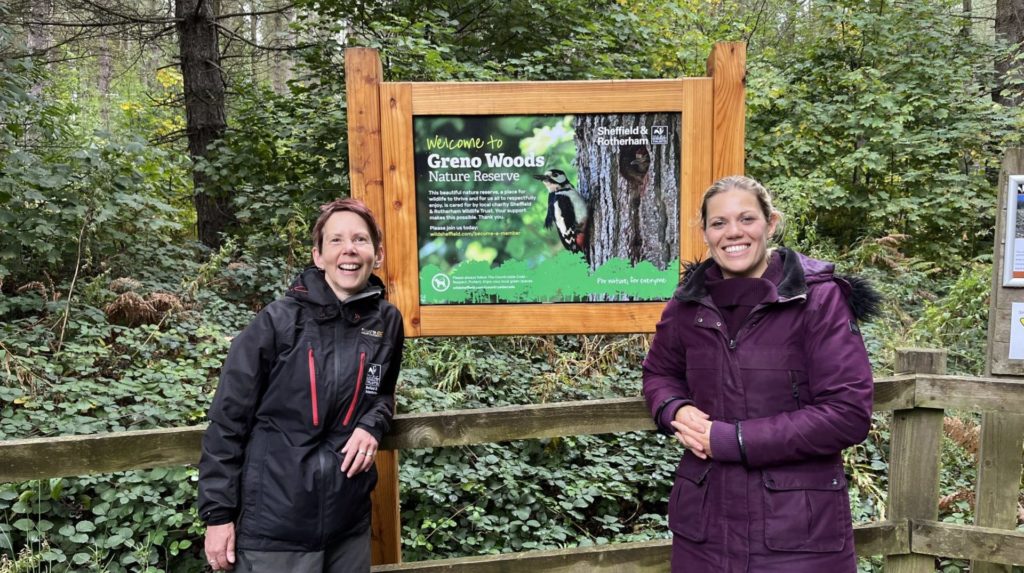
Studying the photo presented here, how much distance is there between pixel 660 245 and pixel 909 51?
36.1ft

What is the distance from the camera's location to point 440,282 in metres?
2.96

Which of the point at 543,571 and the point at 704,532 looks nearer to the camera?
the point at 704,532

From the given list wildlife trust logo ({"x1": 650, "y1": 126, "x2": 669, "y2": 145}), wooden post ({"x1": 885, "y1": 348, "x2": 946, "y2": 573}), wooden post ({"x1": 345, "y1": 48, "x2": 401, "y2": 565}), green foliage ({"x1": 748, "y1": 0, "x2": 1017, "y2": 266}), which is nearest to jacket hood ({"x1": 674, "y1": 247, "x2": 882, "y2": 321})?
wildlife trust logo ({"x1": 650, "y1": 126, "x2": 669, "y2": 145})

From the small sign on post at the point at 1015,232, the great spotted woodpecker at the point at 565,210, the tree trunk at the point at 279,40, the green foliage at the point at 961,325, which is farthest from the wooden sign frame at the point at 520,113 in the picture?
the tree trunk at the point at 279,40

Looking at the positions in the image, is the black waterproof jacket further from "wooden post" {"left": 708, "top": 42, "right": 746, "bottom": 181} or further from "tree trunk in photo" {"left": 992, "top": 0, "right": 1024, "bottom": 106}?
"tree trunk in photo" {"left": 992, "top": 0, "right": 1024, "bottom": 106}

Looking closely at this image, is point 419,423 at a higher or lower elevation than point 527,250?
lower

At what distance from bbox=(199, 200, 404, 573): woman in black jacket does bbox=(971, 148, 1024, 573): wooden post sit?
2866 mm

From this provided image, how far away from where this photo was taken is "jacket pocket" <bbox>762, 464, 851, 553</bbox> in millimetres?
2014

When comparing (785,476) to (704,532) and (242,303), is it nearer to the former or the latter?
(704,532)

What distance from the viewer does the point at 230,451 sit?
6.85ft

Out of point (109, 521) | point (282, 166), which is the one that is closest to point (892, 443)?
point (109, 521)

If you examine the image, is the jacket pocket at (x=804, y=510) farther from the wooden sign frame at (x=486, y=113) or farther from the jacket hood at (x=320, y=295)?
the jacket hood at (x=320, y=295)

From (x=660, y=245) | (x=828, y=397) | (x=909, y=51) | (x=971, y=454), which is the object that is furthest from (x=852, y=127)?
(x=828, y=397)

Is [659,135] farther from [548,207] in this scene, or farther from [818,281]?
[818,281]
